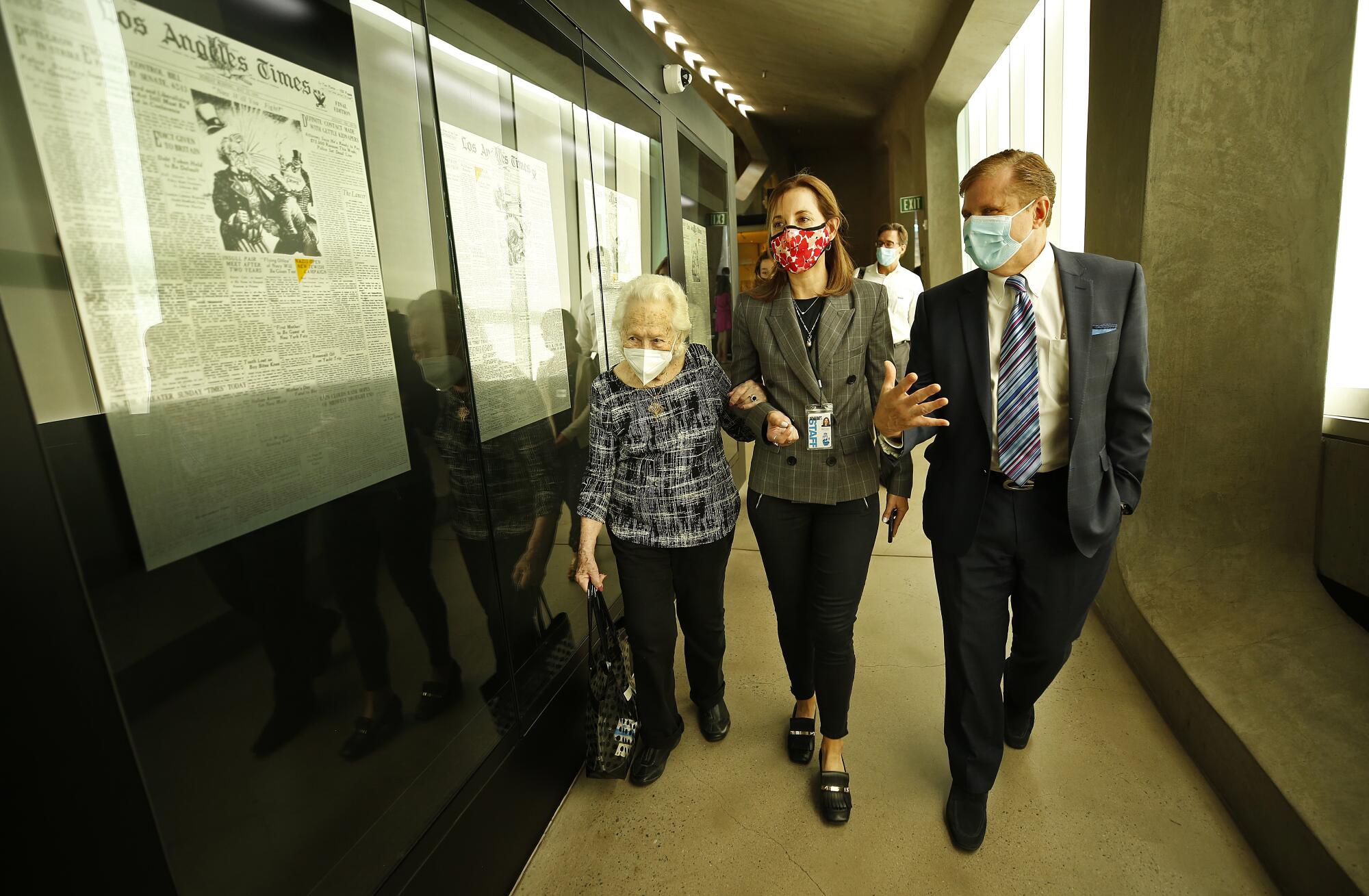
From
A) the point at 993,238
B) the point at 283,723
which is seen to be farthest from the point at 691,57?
the point at 283,723

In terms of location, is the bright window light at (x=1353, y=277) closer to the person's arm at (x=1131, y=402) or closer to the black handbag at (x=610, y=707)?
the person's arm at (x=1131, y=402)

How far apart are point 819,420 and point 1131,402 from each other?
2.71ft

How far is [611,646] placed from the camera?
216 cm

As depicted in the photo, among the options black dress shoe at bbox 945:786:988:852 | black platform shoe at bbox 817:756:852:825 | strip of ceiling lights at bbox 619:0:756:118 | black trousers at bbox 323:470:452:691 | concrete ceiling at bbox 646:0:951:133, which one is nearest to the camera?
black trousers at bbox 323:470:452:691

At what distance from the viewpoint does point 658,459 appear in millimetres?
2049

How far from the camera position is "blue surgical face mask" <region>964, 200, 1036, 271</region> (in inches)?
68.6

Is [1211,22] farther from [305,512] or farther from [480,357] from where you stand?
[305,512]

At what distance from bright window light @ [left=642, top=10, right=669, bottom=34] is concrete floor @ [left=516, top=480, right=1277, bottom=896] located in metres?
9.68

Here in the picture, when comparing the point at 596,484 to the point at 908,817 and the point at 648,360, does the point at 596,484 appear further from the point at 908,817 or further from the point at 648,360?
the point at 908,817

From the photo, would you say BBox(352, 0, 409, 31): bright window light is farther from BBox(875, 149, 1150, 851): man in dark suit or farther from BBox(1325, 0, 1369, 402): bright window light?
BBox(1325, 0, 1369, 402): bright window light

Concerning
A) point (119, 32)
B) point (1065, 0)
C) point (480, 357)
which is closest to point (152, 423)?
point (119, 32)

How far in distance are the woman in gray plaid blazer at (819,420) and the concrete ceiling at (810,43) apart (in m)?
7.55

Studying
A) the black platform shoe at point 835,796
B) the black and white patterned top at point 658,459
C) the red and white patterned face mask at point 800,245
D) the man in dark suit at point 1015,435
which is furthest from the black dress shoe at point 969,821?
the red and white patterned face mask at point 800,245

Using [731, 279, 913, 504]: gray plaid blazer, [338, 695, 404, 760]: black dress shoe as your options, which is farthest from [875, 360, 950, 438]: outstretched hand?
[338, 695, 404, 760]: black dress shoe
